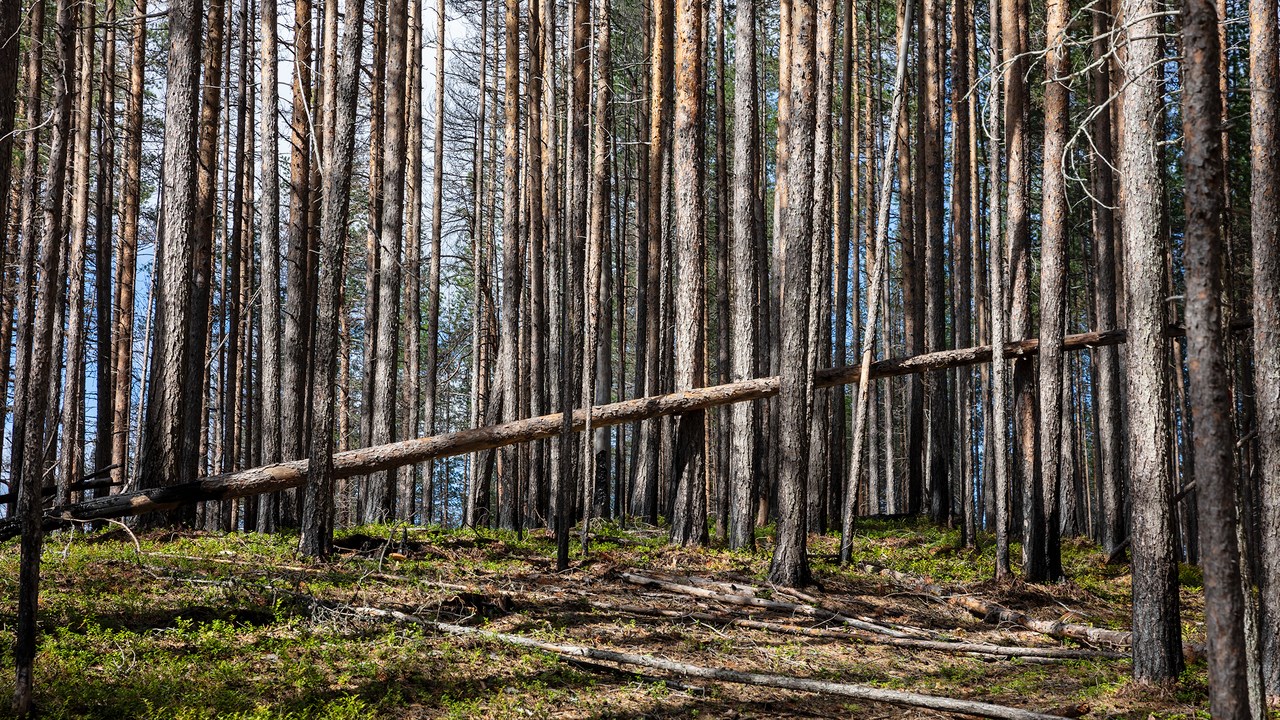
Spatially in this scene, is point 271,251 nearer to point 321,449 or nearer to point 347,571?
point 321,449

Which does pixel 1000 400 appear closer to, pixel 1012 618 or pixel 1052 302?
pixel 1052 302

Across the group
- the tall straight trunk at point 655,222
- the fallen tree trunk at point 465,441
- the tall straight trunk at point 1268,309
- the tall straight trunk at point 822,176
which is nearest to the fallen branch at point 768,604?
the tall straight trunk at point 822,176

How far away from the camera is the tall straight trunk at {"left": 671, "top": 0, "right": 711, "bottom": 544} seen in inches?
415

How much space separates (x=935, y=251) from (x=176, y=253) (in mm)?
11745

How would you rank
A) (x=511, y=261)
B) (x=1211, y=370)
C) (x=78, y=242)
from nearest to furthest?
(x=1211, y=370), (x=78, y=242), (x=511, y=261)

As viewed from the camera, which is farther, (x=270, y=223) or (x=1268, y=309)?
(x=270, y=223)

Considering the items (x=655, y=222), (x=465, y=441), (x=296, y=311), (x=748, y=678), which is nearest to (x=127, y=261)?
(x=296, y=311)

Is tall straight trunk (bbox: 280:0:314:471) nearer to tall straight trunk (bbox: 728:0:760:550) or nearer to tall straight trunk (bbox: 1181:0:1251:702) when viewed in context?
tall straight trunk (bbox: 728:0:760:550)

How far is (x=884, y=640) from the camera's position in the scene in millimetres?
7234

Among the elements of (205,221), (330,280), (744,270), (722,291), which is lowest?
(330,280)

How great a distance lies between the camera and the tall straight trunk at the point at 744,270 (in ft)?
32.3

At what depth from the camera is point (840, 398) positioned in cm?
1658

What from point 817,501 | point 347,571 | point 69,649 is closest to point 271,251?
point 347,571

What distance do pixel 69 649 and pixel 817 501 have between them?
1032cm
